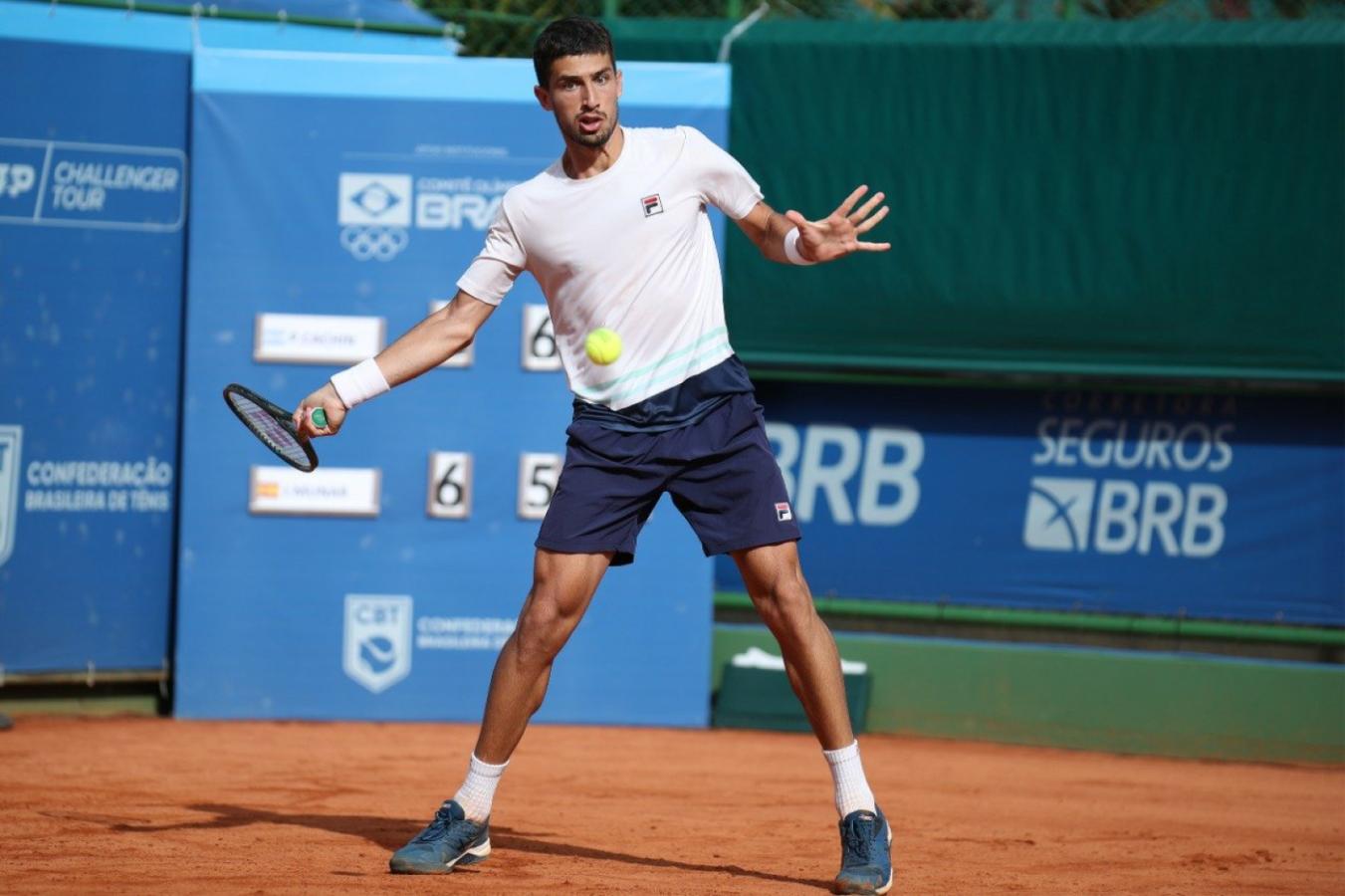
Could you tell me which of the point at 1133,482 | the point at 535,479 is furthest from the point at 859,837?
the point at 1133,482

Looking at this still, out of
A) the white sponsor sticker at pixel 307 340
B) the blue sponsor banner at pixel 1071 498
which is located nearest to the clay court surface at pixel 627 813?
the blue sponsor banner at pixel 1071 498

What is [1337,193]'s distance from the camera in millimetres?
7246

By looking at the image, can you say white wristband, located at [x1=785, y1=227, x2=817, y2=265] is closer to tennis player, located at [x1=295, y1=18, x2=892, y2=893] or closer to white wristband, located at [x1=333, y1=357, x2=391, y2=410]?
tennis player, located at [x1=295, y1=18, x2=892, y2=893]

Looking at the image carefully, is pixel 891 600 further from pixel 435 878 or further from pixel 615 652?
pixel 435 878

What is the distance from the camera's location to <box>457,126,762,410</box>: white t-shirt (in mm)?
4387

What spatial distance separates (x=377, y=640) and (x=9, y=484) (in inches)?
63.1

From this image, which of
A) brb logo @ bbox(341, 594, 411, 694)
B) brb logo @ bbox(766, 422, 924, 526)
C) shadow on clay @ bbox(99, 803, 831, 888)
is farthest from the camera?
brb logo @ bbox(766, 422, 924, 526)

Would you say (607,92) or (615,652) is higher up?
(607,92)

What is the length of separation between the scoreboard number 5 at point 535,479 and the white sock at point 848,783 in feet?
10.7

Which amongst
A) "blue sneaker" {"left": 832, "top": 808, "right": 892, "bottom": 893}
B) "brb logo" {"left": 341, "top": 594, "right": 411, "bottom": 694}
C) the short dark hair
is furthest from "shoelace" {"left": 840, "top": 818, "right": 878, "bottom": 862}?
"brb logo" {"left": 341, "top": 594, "right": 411, "bottom": 694}

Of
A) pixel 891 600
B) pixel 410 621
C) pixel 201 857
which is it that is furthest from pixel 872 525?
pixel 201 857

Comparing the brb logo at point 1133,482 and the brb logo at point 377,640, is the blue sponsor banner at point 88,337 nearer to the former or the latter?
the brb logo at point 377,640

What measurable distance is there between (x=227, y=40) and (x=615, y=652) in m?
3.08

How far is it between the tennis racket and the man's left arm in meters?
1.17
